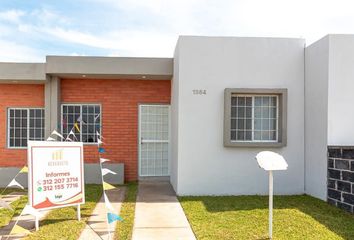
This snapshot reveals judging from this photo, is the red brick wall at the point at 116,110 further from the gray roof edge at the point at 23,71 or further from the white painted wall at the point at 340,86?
the white painted wall at the point at 340,86

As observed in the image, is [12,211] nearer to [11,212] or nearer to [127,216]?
[11,212]

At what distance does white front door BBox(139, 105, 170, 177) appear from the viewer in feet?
37.6

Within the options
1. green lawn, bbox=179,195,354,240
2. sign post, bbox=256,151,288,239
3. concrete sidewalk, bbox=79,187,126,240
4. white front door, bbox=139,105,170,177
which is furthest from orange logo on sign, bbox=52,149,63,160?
white front door, bbox=139,105,170,177

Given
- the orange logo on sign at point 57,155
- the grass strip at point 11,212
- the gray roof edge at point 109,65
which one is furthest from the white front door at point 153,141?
the orange logo on sign at point 57,155

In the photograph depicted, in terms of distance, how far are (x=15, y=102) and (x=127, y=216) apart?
6.88 m

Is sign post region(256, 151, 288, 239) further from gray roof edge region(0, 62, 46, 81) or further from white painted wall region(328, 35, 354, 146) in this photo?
gray roof edge region(0, 62, 46, 81)

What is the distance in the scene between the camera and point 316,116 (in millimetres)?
8391

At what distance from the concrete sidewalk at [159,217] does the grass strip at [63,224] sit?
3.27 ft

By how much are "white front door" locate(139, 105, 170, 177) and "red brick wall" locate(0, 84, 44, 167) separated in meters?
3.51

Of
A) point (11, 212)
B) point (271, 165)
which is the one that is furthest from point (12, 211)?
point (271, 165)

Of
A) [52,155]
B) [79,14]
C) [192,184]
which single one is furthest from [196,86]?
[52,155]

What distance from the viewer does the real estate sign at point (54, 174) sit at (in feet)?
19.6

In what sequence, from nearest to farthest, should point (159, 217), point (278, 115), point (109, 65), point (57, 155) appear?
point (57, 155) → point (159, 217) → point (278, 115) → point (109, 65)

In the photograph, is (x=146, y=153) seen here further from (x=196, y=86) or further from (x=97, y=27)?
(x=97, y=27)
